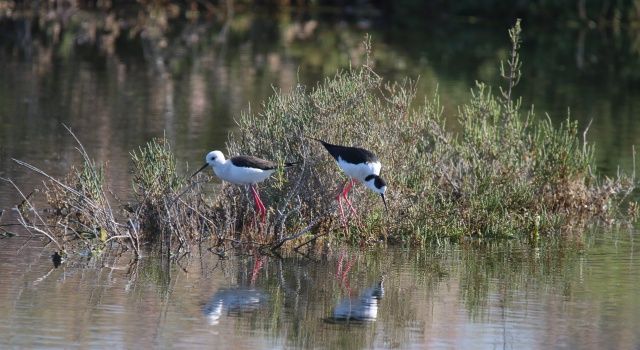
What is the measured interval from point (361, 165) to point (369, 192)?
2.63ft

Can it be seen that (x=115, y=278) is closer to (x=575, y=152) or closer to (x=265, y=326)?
(x=265, y=326)

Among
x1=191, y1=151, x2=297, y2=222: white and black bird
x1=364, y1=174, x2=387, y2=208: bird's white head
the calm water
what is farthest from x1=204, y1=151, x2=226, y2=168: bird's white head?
x1=364, y1=174, x2=387, y2=208: bird's white head

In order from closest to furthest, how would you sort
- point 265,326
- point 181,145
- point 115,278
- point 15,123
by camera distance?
point 265,326 → point 115,278 → point 181,145 → point 15,123

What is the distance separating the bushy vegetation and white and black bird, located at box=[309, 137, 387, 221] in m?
0.35

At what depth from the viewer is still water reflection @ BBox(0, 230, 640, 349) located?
8.01 metres

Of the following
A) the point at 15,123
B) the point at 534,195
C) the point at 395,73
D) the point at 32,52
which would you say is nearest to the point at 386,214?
the point at 534,195

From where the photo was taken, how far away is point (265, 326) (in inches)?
325

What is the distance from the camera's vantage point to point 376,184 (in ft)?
34.5

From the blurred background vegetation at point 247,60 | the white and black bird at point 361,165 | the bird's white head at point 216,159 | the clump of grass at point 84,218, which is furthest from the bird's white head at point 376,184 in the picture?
the blurred background vegetation at point 247,60

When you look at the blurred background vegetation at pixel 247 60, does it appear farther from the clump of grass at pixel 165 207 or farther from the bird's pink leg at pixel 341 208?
the bird's pink leg at pixel 341 208

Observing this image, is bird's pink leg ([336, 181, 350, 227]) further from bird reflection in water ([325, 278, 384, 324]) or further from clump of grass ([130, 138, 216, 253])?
bird reflection in water ([325, 278, 384, 324])

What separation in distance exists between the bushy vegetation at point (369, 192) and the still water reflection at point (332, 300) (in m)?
0.36

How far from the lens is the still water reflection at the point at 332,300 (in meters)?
8.01

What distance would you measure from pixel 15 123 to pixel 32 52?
8766mm
